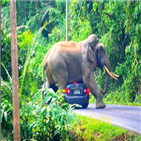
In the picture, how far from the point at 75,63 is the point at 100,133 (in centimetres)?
915

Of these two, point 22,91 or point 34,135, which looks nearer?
point 34,135

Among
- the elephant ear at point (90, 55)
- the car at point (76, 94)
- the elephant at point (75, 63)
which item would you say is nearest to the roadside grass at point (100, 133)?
the car at point (76, 94)

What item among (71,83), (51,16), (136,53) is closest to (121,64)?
(136,53)

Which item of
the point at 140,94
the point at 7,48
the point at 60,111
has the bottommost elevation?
the point at 140,94

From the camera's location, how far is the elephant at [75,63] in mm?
22078

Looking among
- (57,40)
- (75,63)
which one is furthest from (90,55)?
(57,40)

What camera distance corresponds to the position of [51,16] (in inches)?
1556

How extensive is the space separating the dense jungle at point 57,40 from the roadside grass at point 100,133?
0.58 m

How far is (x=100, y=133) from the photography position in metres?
13.7

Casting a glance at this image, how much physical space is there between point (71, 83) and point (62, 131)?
9.75 m

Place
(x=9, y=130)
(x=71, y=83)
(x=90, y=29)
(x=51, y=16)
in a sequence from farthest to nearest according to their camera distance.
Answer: (x=51, y=16), (x=90, y=29), (x=71, y=83), (x=9, y=130)

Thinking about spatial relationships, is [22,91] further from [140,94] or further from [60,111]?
[140,94]

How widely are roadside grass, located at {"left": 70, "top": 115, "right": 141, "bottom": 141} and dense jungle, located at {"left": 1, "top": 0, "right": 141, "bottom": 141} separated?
1.89 feet

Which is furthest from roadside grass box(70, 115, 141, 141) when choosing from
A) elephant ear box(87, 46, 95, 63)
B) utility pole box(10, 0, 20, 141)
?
elephant ear box(87, 46, 95, 63)
